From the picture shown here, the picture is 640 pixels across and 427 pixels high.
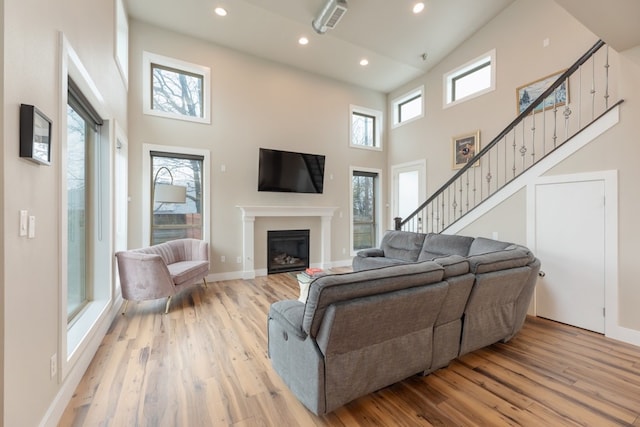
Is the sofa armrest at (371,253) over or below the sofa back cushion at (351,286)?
below

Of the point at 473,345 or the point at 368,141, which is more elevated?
the point at 368,141

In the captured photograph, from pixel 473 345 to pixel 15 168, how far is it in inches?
128

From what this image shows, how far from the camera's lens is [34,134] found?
1398 mm

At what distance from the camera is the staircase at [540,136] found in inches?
125

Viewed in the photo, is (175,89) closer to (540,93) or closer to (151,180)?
(151,180)

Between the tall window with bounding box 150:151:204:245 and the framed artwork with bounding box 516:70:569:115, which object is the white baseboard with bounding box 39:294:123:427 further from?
the framed artwork with bounding box 516:70:569:115

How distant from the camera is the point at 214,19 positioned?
4.43m

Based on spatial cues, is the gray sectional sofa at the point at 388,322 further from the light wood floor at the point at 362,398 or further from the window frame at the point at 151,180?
the window frame at the point at 151,180

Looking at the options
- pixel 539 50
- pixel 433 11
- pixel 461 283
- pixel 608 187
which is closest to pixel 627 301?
pixel 608 187

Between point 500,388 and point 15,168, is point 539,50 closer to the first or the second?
point 500,388

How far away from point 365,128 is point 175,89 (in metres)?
4.25

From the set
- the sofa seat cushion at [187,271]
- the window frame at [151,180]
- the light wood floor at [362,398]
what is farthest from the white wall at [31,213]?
the window frame at [151,180]

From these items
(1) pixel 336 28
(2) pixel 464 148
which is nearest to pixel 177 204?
(1) pixel 336 28

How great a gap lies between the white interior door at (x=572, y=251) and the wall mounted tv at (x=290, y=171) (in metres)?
3.75
